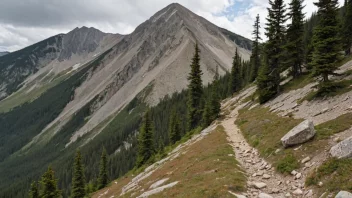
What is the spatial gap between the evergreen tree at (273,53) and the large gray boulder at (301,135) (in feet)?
87.9

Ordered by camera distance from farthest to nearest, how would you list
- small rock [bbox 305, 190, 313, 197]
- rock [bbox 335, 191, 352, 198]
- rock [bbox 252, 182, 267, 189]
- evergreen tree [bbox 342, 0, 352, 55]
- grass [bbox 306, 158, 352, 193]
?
evergreen tree [bbox 342, 0, 352, 55], rock [bbox 252, 182, 267, 189], small rock [bbox 305, 190, 313, 197], grass [bbox 306, 158, 352, 193], rock [bbox 335, 191, 352, 198]

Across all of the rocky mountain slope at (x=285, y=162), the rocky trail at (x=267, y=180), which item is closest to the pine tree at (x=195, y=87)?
the rocky mountain slope at (x=285, y=162)

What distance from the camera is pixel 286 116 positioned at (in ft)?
109

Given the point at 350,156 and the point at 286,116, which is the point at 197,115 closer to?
the point at 286,116

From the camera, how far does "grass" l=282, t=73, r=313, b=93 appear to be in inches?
1700

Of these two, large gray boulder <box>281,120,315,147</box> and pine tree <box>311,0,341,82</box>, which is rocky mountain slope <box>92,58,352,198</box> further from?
pine tree <box>311,0,341,82</box>

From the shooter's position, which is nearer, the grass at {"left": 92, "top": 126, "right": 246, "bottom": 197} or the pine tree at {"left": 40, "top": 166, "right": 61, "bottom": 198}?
the grass at {"left": 92, "top": 126, "right": 246, "bottom": 197}

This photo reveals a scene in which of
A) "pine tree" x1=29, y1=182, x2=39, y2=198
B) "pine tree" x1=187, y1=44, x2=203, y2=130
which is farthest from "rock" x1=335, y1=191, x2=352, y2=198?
"pine tree" x1=29, y1=182, x2=39, y2=198

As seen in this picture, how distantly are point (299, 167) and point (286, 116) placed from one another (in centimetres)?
1503

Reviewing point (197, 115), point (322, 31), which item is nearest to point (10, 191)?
point (197, 115)

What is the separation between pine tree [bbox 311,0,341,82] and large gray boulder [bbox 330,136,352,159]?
17442mm

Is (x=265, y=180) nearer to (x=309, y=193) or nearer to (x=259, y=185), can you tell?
(x=259, y=185)

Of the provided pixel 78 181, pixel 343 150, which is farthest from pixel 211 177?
pixel 78 181

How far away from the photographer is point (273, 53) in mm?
49469
